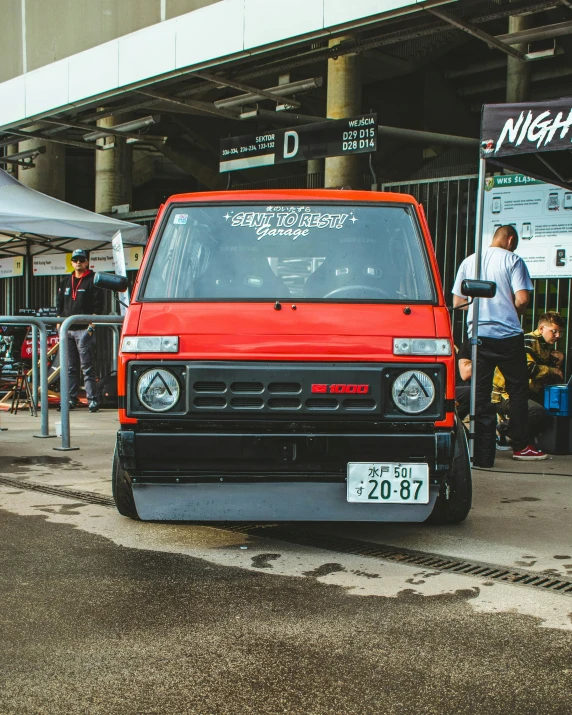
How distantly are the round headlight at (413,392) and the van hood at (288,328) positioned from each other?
0.33 ft

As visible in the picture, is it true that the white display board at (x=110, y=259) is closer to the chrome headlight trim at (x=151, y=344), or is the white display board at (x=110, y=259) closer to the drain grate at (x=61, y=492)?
the drain grate at (x=61, y=492)

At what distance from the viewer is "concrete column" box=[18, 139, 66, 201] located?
18375mm

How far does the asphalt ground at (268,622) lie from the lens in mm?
2738

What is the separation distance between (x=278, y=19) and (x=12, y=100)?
6.00 meters

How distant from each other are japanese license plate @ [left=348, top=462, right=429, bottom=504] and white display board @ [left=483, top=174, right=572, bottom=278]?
18.8 feet

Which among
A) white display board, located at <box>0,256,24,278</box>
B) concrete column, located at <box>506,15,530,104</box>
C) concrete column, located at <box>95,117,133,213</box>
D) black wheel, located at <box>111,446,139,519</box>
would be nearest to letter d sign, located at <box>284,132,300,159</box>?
concrete column, located at <box>506,15,530,104</box>

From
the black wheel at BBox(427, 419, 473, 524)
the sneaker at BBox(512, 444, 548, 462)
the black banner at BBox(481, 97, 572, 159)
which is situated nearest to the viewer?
the black wheel at BBox(427, 419, 473, 524)

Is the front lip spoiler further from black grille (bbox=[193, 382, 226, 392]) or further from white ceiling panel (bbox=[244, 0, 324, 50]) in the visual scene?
white ceiling panel (bbox=[244, 0, 324, 50])

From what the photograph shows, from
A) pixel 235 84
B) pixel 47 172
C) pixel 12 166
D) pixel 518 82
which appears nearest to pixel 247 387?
pixel 235 84

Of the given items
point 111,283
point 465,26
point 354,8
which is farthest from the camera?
point 354,8

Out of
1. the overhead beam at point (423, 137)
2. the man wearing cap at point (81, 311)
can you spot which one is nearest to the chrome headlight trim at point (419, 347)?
the man wearing cap at point (81, 311)

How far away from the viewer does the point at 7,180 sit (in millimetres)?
13039

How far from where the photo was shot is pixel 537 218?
928 centimetres

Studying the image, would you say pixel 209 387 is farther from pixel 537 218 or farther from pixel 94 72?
pixel 94 72
